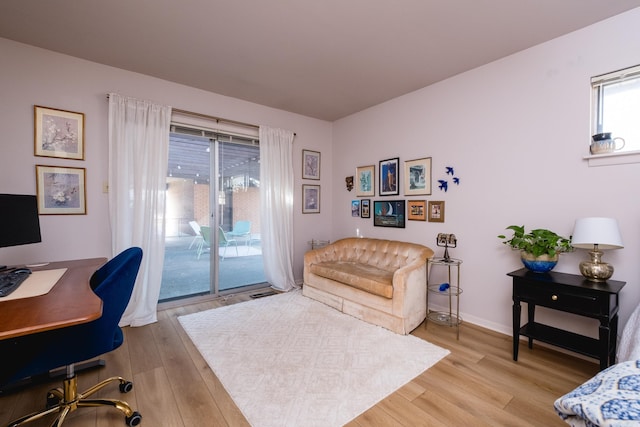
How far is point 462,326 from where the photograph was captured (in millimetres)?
3082

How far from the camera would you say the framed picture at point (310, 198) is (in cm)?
473

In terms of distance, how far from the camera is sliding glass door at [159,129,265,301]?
3.68 m

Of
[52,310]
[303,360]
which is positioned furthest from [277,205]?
[52,310]

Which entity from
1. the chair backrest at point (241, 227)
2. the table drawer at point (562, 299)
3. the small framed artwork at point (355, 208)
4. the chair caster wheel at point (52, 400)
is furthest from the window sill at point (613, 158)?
the chair caster wheel at point (52, 400)

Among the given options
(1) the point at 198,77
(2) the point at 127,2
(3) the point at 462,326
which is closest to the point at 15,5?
(2) the point at 127,2

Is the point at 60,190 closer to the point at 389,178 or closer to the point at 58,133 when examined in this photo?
the point at 58,133

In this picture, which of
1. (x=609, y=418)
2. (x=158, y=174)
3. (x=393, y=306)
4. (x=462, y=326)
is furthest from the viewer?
(x=158, y=174)

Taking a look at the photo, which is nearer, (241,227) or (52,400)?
(52,400)

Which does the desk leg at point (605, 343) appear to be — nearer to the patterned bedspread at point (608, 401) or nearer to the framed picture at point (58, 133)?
the patterned bedspread at point (608, 401)

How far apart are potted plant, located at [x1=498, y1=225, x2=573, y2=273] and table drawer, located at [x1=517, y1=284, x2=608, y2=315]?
10.0 inches

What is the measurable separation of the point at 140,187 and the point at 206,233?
3.38 feet

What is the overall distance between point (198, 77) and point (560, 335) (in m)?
4.46

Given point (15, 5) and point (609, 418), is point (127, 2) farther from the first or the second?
point (609, 418)

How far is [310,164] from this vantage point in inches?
189
